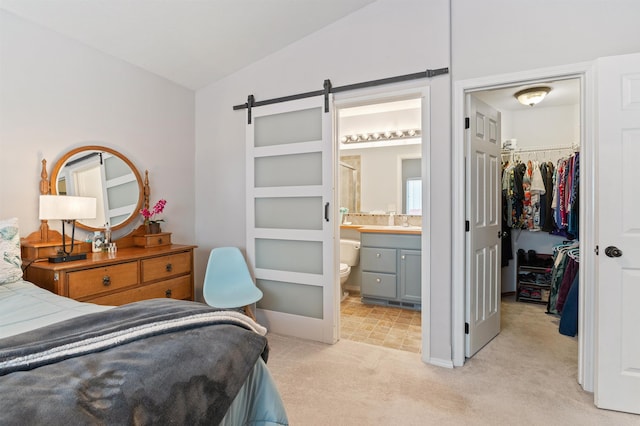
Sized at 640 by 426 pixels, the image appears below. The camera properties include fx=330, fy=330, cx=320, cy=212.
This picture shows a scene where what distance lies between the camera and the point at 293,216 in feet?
9.70

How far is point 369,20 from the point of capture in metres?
2.61

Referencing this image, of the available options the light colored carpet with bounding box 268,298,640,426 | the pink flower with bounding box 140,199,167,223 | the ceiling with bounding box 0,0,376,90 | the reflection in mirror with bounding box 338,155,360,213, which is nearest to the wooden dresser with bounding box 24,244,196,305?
the pink flower with bounding box 140,199,167,223

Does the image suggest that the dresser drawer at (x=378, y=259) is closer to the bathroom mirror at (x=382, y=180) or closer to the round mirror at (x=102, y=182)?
the bathroom mirror at (x=382, y=180)

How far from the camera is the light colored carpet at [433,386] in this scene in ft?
5.98

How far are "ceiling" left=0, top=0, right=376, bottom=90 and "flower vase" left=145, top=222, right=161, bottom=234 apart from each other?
1413 millimetres

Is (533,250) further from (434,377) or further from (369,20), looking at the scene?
(369,20)

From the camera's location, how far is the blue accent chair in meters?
2.70

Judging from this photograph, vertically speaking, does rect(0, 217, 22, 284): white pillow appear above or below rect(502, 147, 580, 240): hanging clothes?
below

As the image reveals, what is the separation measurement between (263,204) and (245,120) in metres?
0.84

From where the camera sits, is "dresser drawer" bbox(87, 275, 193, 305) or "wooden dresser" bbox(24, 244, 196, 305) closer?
"wooden dresser" bbox(24, 244, 196, 305)

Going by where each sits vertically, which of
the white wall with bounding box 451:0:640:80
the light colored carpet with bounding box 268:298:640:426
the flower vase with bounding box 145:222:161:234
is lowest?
the light colored carpet with bounding box 268:298:640:426

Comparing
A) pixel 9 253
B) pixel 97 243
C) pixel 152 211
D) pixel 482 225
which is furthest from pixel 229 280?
pixel 482 225

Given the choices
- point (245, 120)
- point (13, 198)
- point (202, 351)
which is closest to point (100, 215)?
point (13, 198)

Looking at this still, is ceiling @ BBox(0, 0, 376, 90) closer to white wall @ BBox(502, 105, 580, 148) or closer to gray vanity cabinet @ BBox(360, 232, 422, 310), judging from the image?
gray vanity cabinet @ BBox(360, 232, 422, 310)
